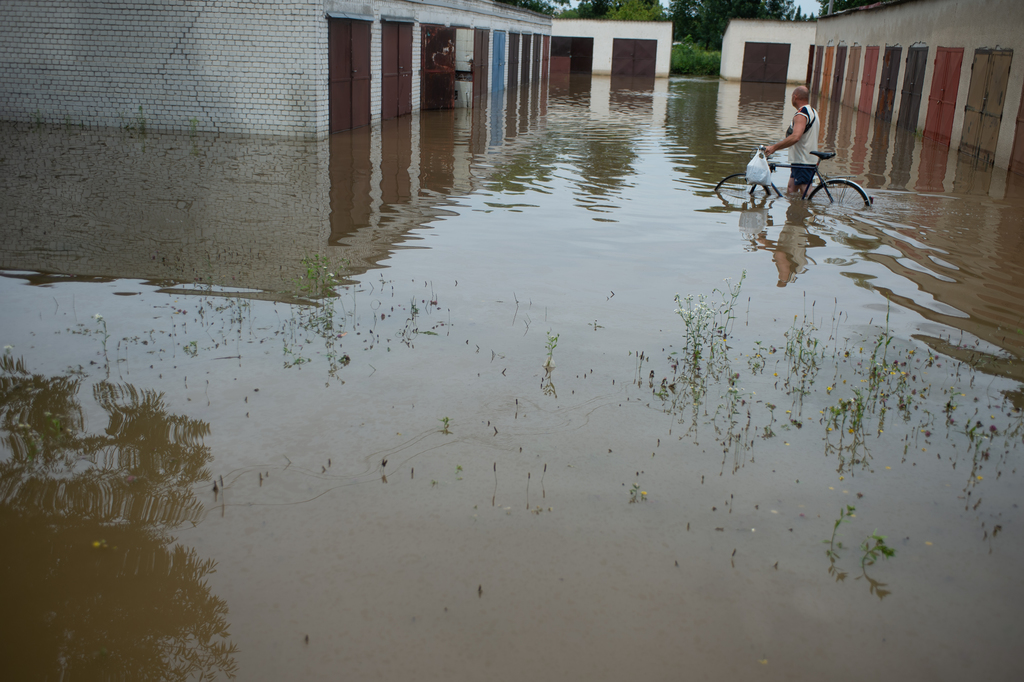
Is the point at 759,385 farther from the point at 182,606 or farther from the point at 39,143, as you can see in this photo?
the point at 39,143

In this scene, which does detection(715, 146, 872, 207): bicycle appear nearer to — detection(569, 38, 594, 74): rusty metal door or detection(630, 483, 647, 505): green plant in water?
detection(630, 483, 647, 505): green plant in water

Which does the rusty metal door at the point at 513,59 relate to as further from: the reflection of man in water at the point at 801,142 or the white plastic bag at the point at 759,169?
the white plastic bag at the point at 759,169

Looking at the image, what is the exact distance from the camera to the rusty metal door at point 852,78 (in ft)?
101

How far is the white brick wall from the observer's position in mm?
15703

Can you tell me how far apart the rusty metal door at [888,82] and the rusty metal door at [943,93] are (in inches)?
163

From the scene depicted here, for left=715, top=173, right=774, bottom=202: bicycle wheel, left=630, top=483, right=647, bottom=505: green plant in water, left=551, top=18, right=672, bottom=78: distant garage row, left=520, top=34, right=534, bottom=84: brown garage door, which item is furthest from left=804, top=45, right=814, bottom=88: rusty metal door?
left=630, top=483, right=647, bottom=505: green plant in water

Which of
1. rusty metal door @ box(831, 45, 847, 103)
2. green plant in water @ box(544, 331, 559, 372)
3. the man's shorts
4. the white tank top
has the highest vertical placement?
rusty metal door @ box(831, 45, 847, 103)

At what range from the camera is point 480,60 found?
2734 cm

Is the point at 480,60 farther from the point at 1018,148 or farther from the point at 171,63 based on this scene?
the point at 1018,148

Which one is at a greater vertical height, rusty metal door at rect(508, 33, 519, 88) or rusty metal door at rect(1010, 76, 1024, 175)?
rusty metal door at rect(508, 33, 519, 88)

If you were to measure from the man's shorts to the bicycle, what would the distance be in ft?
0.21

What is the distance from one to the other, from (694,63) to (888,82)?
108 feet

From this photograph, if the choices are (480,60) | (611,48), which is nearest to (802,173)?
(480,60)

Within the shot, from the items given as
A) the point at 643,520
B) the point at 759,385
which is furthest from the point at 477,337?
the point at 643,520
